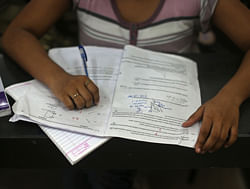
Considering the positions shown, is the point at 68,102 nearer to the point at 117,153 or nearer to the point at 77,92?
the point at 77,92

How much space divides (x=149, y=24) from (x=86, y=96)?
35 cm

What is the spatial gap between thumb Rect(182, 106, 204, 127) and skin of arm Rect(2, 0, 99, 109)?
0.65 feet

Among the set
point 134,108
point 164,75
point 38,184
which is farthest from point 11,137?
point 38,184

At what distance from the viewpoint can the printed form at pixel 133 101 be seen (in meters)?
0.59

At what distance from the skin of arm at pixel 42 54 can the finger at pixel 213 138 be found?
0.81ft

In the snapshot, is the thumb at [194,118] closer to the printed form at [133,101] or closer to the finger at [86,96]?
the printed form at [133,101]

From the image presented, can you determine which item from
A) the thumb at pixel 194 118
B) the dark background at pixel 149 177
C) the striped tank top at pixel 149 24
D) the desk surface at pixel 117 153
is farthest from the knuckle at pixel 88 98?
the dark background at pixel 149 177

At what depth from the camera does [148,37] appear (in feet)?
2.88

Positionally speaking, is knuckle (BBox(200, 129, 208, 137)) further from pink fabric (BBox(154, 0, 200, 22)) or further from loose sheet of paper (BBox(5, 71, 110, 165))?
pink fabric (BBox(154, 0, 200, 22))

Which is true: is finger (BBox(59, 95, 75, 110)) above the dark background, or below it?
above

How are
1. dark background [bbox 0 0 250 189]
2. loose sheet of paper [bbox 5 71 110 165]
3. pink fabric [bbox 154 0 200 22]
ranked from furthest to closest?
dark background [bbox 0 0 250 189] < pink fabric [bbox 154 0 200 22] < loose sheet of paper [bbox 5 71 110 165]

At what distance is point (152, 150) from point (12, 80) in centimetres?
38

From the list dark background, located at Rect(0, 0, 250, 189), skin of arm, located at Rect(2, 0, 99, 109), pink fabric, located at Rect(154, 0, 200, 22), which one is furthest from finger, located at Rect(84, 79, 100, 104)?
dark background, located at Rect(0, 0, 250, 189)

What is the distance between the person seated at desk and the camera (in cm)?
61
